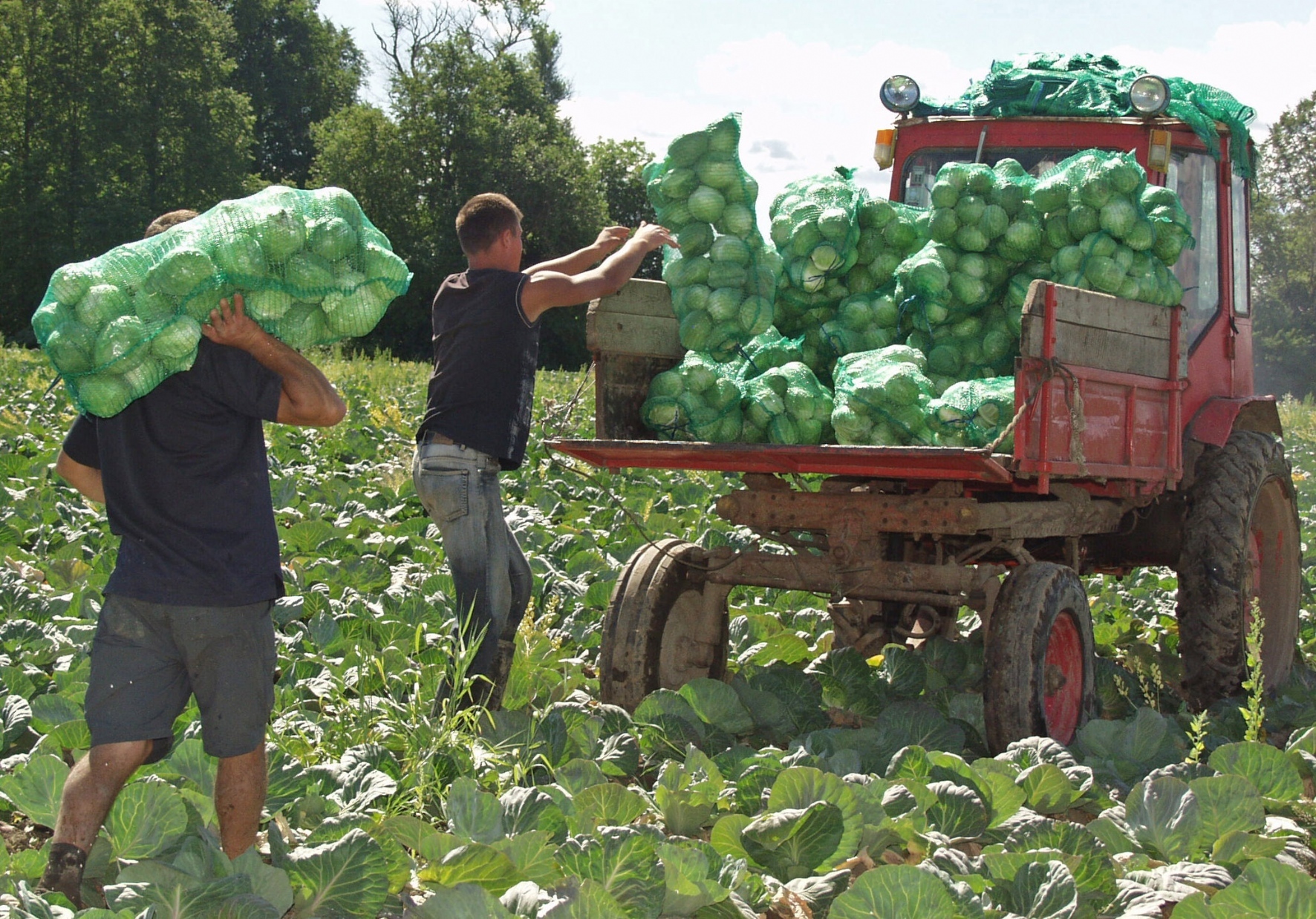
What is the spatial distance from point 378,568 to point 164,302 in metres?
3.73

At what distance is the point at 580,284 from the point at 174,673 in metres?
1.87

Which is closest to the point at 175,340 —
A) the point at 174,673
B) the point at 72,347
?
the point at 72,347

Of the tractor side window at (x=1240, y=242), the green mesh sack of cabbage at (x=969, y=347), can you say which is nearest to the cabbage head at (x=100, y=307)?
the green mesh sack of cabbage at (x=969, y=347)

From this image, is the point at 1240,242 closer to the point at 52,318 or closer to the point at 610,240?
the point at 610,240

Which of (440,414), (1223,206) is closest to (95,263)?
(440,414)

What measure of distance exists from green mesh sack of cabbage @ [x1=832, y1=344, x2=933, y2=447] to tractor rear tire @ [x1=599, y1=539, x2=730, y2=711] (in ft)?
3.20

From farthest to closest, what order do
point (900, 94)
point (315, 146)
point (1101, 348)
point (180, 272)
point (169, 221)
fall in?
point (315, 146) → point (900, 94) → point (1101, 348) → point (169, 221) → point (180, 272)

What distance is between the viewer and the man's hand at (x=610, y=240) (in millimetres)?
4617

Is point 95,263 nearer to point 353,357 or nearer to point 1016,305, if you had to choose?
point 1016,305

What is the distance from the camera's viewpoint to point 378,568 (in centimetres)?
648

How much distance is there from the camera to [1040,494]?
4.63 m

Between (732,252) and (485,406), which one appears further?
(732,252)

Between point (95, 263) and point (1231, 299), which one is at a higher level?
point (1231, 299)

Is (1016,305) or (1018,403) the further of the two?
(1016,305)
